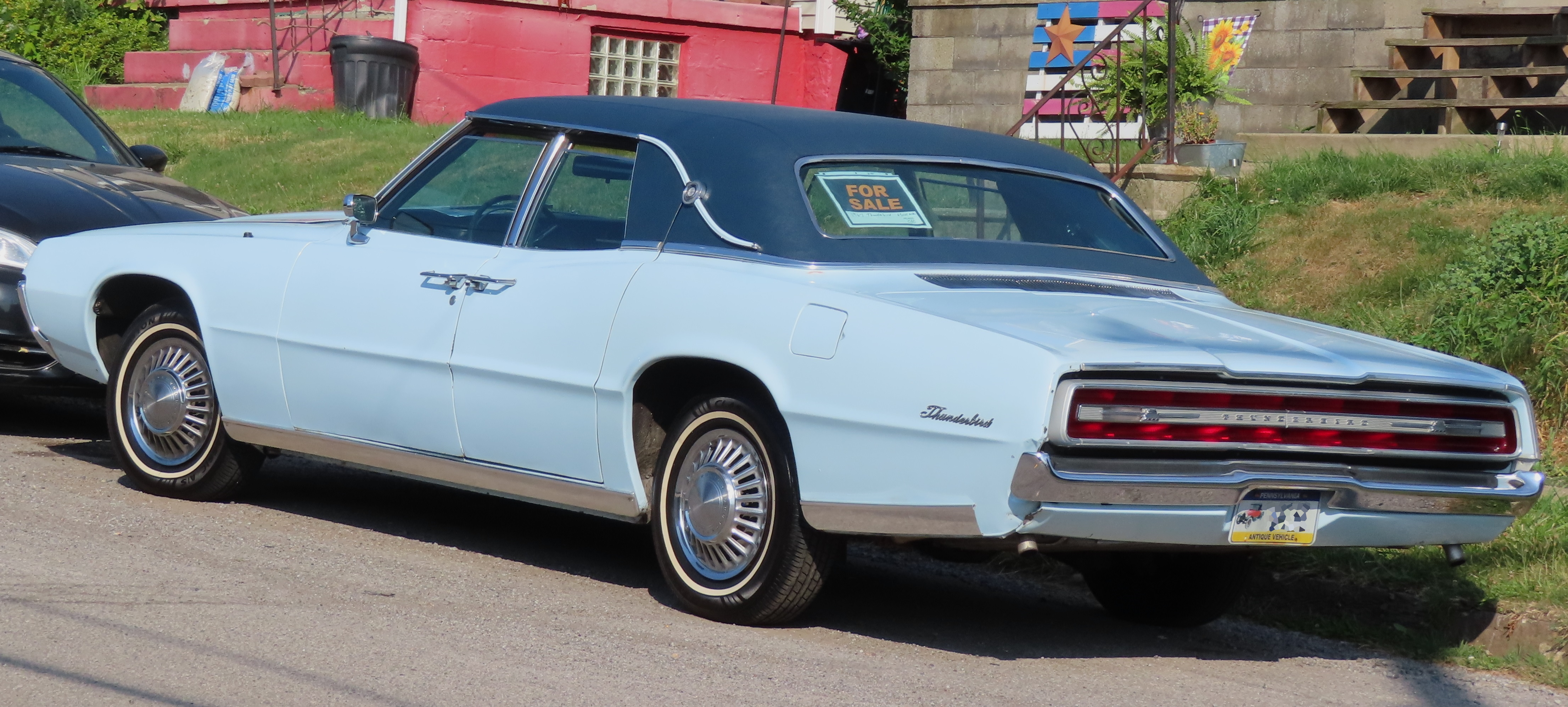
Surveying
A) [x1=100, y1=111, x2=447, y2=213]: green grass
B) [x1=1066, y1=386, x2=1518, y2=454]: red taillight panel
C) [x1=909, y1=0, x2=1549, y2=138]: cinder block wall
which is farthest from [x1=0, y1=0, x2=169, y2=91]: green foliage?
[x1=1066, y1=386, x2=1518, y2=454]: red taillight panel

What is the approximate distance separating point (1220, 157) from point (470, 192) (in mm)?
6003

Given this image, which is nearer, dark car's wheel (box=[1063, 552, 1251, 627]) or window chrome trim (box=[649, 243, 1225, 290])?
window chrome trim (box=[649, 243, 1225, 290])

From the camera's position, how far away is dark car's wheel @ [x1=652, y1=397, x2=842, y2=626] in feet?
15.8

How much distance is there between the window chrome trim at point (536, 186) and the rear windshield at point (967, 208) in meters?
0.93

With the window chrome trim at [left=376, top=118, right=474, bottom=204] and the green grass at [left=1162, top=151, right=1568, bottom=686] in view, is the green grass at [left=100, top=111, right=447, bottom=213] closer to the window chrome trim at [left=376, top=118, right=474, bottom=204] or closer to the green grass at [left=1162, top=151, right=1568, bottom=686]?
the green grass at [left=1162, top=151, right=1568, bottom=686]

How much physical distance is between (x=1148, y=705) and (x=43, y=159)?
20.6 feet

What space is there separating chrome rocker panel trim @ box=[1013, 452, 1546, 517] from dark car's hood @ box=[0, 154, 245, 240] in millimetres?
4894

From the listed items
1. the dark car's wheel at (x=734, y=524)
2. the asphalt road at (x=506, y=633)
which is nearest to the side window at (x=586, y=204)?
the dark car's wheel at (x=734, y=524)

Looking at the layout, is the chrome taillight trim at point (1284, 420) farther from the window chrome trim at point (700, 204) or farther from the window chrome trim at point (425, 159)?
the window chrome trim at point (425, 159)

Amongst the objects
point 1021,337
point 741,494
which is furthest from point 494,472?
point 1021,337

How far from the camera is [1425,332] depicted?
7871 millimetres

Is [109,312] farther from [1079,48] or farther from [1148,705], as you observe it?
[1079,48]

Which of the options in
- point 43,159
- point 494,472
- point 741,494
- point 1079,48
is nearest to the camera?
point 741,494

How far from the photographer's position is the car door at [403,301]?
222 inches
